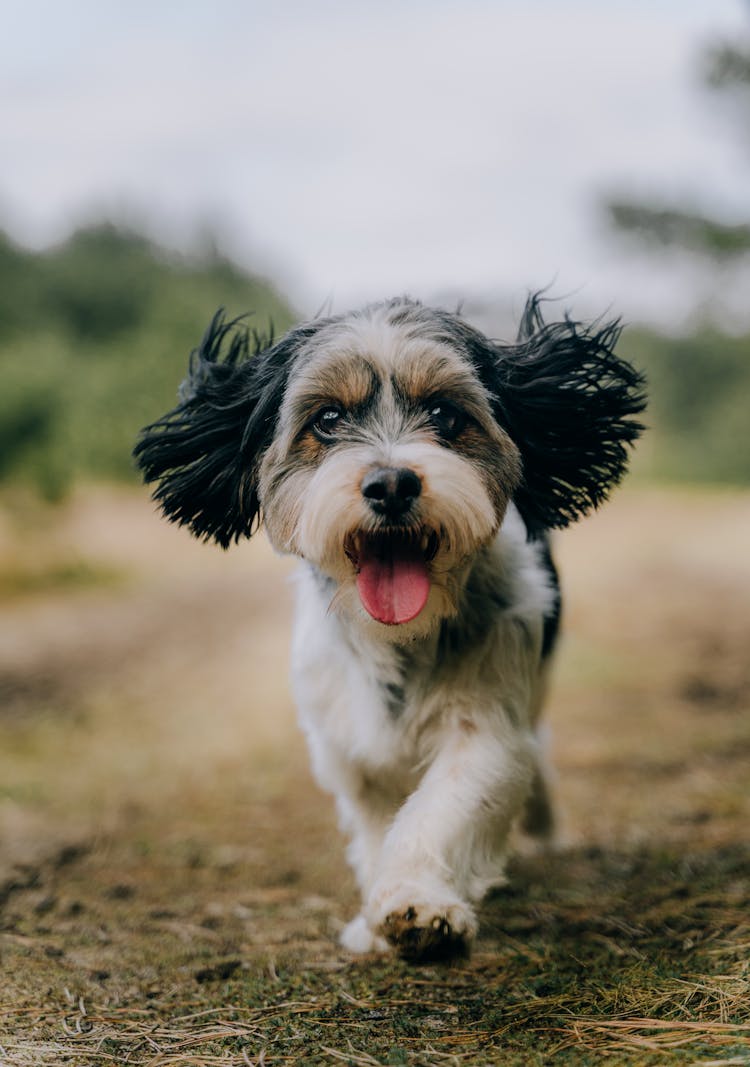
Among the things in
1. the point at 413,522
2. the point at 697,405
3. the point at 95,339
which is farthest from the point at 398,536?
the point at 697,405

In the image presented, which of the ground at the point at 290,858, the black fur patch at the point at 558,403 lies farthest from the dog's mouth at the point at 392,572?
the ground at the point at 290,858

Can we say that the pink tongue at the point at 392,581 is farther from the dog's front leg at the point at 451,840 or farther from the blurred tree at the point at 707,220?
the blurred tree at the point at 707,220

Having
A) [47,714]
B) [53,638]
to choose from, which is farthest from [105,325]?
[47,714]

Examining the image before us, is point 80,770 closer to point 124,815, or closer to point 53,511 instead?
point 124,815

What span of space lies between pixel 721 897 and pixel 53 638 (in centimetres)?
658

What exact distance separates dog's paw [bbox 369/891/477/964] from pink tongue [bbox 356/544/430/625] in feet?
2.37

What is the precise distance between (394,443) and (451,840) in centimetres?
108

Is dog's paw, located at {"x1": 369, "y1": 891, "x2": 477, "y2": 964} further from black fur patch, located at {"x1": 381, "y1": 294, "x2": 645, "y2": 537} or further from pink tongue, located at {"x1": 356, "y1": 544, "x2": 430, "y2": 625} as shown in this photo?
black fur patch, located at {"x1": 381, "y1": 294, "x2": 645, "y2": 537}

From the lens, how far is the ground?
2.55 metres

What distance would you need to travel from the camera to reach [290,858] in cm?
473

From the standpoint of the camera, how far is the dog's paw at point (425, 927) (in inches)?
106

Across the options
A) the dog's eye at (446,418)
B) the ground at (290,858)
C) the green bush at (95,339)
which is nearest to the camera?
the ground at (290,858)

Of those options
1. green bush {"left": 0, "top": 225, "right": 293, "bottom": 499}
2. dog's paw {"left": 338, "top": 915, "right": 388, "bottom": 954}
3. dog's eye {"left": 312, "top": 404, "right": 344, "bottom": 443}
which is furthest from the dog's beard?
green bush {"left": 0, "top": 225, "right": 293, "bottom": 499}

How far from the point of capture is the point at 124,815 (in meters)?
5.46
